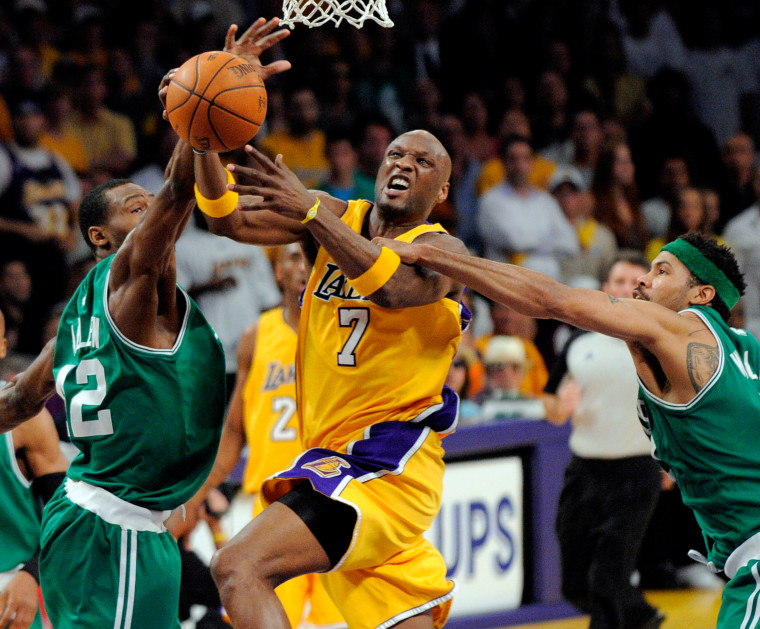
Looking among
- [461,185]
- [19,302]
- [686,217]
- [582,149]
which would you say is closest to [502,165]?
[461,185]

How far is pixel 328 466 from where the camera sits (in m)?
4.07

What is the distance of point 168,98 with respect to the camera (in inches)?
154

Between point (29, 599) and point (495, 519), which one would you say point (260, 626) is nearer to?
point (29, 599)

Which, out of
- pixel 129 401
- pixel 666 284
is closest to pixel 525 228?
pixel 666 284

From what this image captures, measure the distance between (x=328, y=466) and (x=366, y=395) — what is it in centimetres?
33

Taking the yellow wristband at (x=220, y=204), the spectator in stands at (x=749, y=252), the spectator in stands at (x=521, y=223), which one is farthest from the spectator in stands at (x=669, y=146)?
the yellow wristband at (x=220, y=204)

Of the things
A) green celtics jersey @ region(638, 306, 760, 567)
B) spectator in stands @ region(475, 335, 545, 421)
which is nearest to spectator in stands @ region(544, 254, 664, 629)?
spectator in stands @ region(475, 335, 545, 421)

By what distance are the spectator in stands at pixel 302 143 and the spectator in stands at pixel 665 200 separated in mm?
3431

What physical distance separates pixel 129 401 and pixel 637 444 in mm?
3399

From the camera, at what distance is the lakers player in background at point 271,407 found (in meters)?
5.40

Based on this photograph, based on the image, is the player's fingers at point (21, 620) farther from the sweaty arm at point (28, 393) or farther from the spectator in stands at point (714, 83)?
the spectator in stands at point (714, 83)

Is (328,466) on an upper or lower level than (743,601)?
upper

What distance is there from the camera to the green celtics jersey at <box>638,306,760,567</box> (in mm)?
3854

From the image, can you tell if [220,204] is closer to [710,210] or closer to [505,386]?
[505,386]
